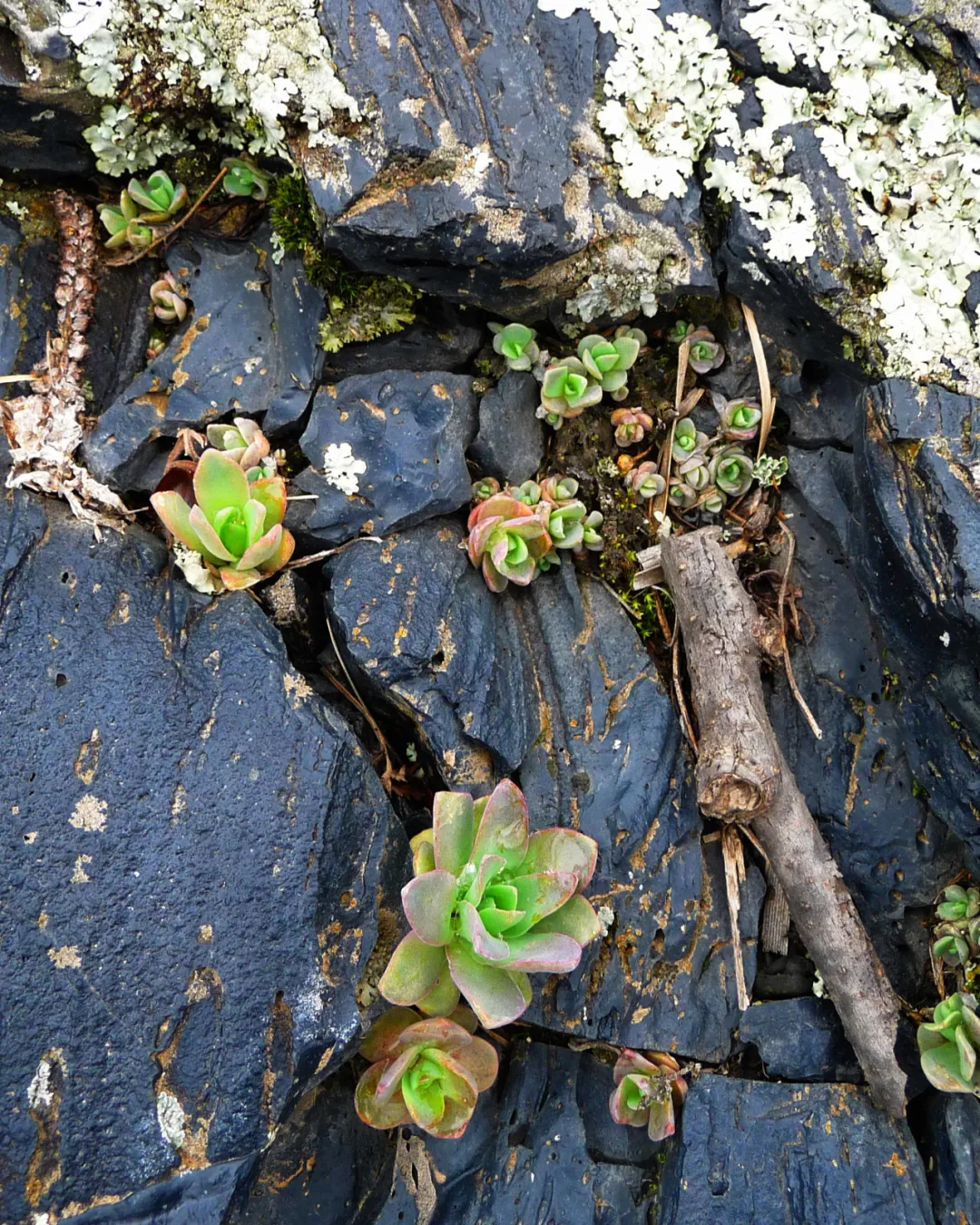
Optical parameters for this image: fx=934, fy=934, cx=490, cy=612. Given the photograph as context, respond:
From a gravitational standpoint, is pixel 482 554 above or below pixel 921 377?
below

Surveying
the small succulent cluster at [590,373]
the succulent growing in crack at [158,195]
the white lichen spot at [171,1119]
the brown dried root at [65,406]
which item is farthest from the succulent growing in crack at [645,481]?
the white lichen spot at [171,1119]

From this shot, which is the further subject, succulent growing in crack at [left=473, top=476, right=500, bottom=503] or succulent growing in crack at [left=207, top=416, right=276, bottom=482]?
succulent growing in crack at [left=473, top=476, right=500, bottom=503]

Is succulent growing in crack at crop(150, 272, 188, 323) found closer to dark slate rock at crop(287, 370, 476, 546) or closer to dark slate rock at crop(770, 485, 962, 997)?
dark slate rock at crop(287, 370, 476, 546)

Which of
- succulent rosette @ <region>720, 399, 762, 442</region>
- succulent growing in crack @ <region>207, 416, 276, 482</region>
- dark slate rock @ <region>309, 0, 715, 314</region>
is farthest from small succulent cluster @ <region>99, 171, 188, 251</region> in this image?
succulent rosette @ <region>720, 399, 762, 442</region>

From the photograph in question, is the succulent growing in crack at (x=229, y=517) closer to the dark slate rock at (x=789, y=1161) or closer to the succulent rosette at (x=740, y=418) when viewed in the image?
the succulent rosette at (x=740, y=418)

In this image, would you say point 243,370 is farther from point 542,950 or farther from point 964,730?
point 964,730

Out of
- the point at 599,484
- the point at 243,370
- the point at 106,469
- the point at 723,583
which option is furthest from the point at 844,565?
the point at 106,469
